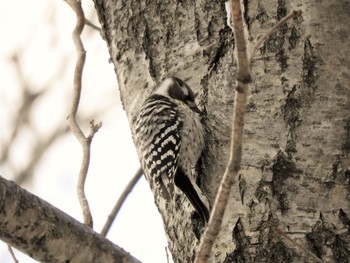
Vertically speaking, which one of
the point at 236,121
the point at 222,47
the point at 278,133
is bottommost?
the point at 236,121

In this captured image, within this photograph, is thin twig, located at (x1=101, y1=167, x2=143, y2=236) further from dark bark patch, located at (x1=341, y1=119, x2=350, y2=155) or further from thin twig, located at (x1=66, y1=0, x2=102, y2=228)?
dark bark patch, located at (x1=341, y1=119, x2=350, y2=155)

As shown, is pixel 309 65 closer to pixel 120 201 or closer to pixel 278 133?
pixel 278 133

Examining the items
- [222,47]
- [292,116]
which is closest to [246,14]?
[222,47]

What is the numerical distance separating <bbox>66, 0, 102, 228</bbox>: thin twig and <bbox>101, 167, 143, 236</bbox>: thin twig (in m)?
0.51

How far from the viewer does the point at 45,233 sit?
193cm

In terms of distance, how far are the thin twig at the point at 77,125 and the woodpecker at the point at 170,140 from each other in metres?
0.31

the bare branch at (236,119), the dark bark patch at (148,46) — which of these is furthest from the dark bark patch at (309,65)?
the bare branch at (236,119)

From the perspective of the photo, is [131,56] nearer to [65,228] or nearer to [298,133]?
[298,133]

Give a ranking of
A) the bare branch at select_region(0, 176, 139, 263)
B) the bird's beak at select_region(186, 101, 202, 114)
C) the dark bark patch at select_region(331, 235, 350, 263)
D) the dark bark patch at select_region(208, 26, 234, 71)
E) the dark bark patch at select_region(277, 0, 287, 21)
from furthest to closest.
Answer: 1. the bird's beak at select_region(186, 101, 202, 114)
2. the dark bark patch at select_region(208, 26, 234, 71)
3. the dark bark patch at select_region(277, 0, 287, 21)
4. the dark bark patch at select_region(331, 235, 350, 263)
5. the bare branch at select_region(0, 176, 139, 263)

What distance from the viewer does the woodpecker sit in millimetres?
2873

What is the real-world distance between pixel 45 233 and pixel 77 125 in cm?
89

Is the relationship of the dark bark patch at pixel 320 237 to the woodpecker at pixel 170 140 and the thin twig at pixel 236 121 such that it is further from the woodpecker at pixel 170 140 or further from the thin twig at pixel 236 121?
the thin twig at pixel 236 121

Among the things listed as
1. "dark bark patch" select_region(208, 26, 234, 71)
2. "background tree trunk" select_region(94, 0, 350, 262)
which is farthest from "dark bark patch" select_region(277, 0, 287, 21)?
"dark bark patch" select_region(208, 26, 234, 71)

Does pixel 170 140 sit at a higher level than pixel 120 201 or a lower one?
higher
